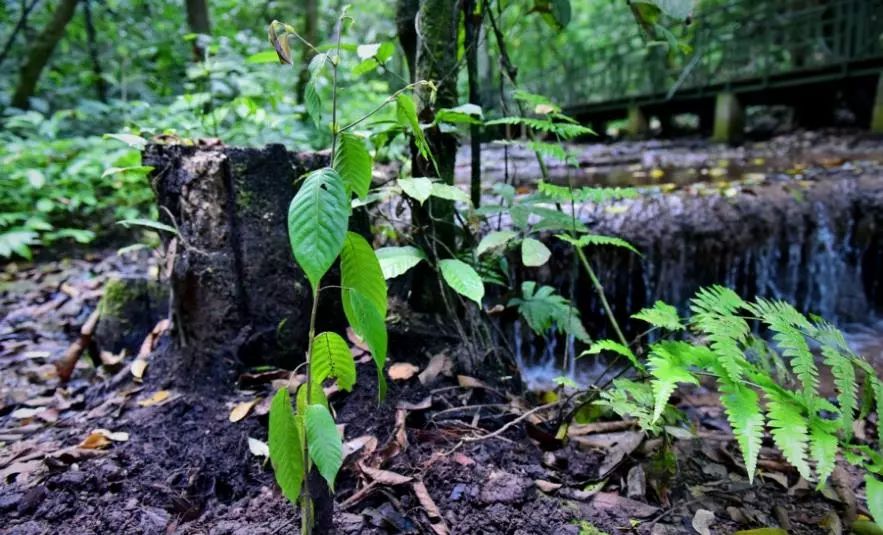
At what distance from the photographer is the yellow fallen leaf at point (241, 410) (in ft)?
5.69

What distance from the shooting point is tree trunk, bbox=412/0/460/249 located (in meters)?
2.00

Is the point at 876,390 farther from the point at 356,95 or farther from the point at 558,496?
the point at 356,95

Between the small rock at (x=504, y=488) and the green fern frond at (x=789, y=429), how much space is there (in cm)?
63

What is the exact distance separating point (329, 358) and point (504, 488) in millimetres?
669

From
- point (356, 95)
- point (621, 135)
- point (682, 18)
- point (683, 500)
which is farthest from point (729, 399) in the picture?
point (621, 135)

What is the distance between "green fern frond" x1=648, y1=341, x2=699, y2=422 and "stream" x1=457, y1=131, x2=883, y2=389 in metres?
1.74

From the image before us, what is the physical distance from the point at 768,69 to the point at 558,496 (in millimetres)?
8819

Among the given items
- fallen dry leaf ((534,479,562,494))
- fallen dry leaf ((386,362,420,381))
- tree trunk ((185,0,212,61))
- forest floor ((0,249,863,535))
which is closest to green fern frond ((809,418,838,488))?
forest floor ((0,249,863,535))

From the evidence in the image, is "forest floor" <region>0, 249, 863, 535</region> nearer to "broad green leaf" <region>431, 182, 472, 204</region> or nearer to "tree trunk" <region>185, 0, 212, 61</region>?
"broad green leaf" <region>431, 182, 472, 204</region>

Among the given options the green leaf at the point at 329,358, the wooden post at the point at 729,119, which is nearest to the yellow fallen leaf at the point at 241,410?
the green leaf at the point at 329,358

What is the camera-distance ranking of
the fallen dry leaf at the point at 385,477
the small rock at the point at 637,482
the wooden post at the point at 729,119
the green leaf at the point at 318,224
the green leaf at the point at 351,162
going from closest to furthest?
the green leaf at the point at 318,224 < the green leaf at the point at 351,162 < the fallen dry leaf at the point at 385,477 < the small rock at the point at 637,482 < the wooden post at the point at 729,119

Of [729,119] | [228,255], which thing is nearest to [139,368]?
[228,255]

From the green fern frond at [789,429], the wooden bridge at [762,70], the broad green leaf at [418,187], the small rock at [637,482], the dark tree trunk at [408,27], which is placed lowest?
the small rock at [637,482]

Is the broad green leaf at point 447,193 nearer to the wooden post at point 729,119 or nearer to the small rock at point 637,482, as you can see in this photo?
the small rock at point 637,482
